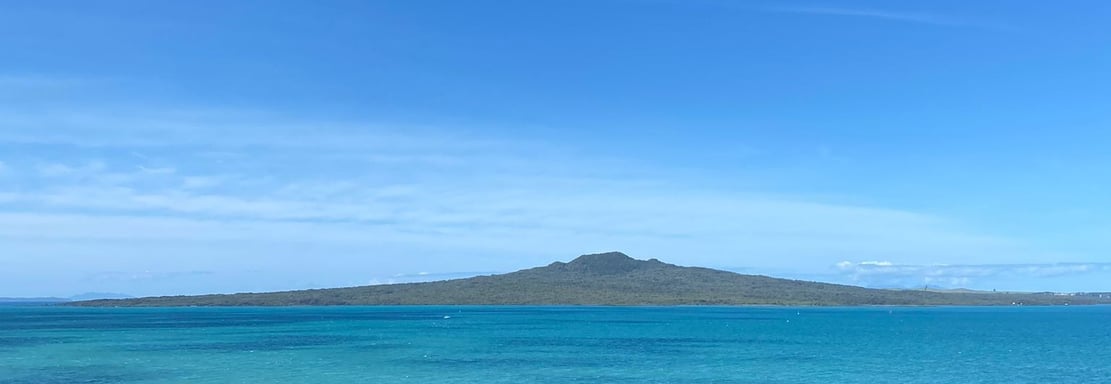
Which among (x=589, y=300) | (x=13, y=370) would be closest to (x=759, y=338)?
(x=13, y=370)

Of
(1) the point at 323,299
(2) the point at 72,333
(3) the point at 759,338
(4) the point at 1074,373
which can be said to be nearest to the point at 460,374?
(4) the point at 1074,373

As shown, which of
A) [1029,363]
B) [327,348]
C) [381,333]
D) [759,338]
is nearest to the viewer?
[1029,363]

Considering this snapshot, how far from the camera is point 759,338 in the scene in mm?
70688

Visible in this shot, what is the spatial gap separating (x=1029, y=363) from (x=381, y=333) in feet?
156

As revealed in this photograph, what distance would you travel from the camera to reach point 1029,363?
49.3m

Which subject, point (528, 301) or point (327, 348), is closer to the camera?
point (327, 348)

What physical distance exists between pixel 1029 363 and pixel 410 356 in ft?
109

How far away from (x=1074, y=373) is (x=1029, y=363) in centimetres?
554

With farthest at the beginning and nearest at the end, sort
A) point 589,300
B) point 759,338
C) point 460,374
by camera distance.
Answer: point 589,300
point 759,338
point 460,374

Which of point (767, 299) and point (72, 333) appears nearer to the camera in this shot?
point (72, 333)

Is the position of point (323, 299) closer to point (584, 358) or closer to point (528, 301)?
point (528, 301)

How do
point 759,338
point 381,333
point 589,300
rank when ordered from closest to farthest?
point 759,338
point 381,333
point 589,300

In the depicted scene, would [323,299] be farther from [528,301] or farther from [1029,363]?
[1029,363]

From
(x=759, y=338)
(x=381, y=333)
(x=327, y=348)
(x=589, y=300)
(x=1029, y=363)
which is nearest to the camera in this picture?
(x=1029, y=363)
